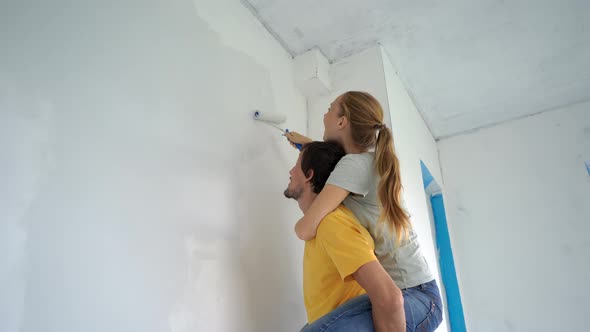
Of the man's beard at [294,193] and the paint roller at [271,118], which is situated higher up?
the paint roller at [271,118]

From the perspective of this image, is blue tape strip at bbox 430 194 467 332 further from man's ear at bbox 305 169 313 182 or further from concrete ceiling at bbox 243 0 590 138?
man's ear at bbox 305 169 313 182

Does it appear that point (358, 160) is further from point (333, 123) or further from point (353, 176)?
point (333, 123)

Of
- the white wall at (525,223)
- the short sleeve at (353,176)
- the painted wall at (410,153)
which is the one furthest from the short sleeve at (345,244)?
the white wall at (525,223)

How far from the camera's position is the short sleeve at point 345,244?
80 centimetres

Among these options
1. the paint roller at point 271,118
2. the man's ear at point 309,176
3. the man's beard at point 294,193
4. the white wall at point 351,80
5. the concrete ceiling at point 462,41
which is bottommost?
the man's beard at point 294,193

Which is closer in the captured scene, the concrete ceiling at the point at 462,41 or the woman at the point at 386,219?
the woman at the point at 386,219

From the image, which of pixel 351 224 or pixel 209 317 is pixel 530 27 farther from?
pixel 209 317

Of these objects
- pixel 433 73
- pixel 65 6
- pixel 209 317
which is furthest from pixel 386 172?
pixel 433 73

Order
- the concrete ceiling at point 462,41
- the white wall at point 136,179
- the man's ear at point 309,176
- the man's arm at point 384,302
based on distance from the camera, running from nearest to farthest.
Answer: the white wall at point 136,179
the man's arm at point 384,302
the man's ear at point 309,176
the concrete ceiling at point 462,41

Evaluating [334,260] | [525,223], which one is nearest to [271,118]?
[334,260]

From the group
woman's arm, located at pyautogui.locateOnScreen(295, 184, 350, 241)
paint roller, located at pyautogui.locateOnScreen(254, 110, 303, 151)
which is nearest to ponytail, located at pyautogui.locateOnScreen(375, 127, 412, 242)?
woman's arm, located at pyautogui.locateOnScreen(295, 184, 350, 241)

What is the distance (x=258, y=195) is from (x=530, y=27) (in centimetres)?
157

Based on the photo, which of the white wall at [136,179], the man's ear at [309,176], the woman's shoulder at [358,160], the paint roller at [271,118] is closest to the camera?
the white wall at [136,179]

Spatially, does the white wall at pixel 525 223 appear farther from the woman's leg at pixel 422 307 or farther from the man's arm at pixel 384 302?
the man's arm at pixel 384 302
